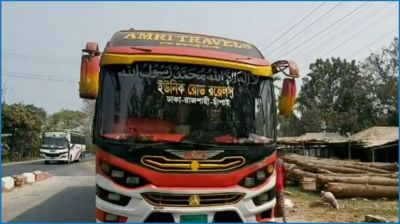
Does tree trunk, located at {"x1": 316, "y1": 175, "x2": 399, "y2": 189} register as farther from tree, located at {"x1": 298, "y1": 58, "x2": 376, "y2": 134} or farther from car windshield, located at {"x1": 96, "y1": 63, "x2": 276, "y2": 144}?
tree, located at {"x1": 298, "y1": 58, "x2": 376, "y2": 134}

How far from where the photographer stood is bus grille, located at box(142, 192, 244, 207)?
19.8ft

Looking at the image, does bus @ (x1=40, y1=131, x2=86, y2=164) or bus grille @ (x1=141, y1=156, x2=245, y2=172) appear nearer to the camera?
bus grille @ (x1=141, y1=156, x2=245, y2=172)

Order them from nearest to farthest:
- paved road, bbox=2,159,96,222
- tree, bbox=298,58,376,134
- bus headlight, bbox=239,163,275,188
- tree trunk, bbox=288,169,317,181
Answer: bus headlight, bbox=239,163,275,188
paved road, bbox=2,159,96,222
tree trunk, bbox=288,169,317,181
tree, bbox=298,58,376,134

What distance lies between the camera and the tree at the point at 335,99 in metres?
55.1

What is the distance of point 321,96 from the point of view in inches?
2405

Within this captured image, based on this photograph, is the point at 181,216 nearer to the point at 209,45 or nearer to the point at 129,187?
the point at 129,187

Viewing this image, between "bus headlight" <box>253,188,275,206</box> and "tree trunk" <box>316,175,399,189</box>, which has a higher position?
"bus headlight" <box>253,188,275,206</box>

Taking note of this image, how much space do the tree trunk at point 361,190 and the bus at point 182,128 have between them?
27.9 feet

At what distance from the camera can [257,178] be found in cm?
645

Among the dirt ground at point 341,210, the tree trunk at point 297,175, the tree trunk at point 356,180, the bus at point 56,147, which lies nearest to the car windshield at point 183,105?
the dirt ground at point 341,210

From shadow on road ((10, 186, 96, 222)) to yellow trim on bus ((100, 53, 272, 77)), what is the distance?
4.80m

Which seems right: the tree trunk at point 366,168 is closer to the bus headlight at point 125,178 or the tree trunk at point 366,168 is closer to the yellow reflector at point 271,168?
the yellow reflector at point 271,168

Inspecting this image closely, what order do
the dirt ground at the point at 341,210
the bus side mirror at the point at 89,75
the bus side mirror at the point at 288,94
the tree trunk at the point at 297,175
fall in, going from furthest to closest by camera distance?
the tree trunk at the point at 297,175 → the dirt ground at the point at 341,210 → the bus side mirror at the point at 288,94 → the bus side mirror at the point at 89,75

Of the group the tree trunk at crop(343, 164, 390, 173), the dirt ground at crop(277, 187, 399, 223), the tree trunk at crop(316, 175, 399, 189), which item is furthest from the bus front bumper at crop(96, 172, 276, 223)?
the tree trunk at crop(343, 164, 390, 173)
